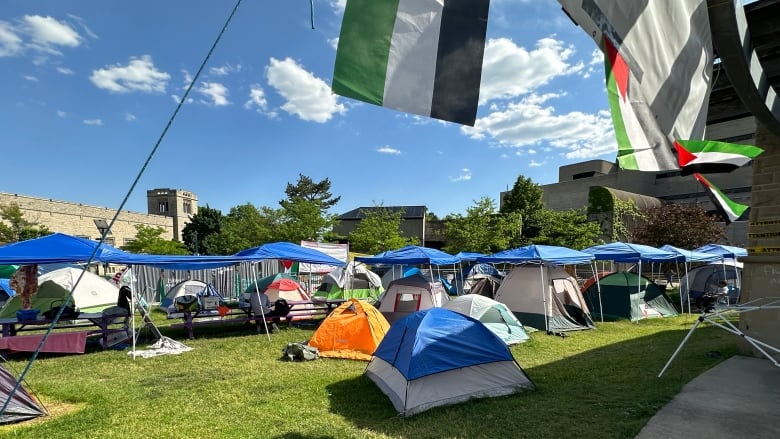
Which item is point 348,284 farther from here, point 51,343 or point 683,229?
point 683,229

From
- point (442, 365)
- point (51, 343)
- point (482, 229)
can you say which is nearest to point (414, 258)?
point (442, 365)

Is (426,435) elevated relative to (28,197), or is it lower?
lower

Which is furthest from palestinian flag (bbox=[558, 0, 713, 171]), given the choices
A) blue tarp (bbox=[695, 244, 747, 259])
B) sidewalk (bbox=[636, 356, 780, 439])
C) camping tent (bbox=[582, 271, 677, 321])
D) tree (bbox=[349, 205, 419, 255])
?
tree (bbox=[349, 205, 419, 255])

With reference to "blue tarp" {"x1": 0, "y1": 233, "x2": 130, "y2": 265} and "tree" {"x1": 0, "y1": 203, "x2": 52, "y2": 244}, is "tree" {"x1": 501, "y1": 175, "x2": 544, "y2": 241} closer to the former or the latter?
"blue tarp" {"x1": 0, "y1": 233, "x2": 130, "y2": 265}

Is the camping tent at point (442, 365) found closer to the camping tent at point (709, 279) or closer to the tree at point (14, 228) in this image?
the camping tent at point (709, 279)

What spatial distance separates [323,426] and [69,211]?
162 ft

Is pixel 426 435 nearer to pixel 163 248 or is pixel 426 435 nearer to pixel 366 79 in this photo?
pixel 366 79

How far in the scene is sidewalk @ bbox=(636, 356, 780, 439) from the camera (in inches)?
170

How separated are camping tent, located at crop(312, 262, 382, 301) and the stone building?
16375mm

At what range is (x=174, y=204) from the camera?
66625 millimetres

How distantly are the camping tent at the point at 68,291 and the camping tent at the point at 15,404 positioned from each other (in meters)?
8.01

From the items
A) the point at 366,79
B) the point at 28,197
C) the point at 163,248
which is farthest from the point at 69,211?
the point at 366,79

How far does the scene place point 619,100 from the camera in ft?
7.22

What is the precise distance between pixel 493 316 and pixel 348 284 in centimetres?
905
